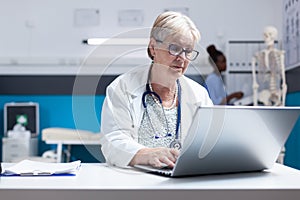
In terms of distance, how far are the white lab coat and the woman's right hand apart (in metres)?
0.03

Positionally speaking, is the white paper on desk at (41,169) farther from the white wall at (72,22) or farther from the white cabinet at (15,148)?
the white wall at (72,22)

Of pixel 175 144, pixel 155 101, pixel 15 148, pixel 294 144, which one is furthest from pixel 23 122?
pixel 175 144

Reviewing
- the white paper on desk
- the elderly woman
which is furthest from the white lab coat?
the white paper on desk

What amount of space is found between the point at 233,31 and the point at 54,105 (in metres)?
2.09

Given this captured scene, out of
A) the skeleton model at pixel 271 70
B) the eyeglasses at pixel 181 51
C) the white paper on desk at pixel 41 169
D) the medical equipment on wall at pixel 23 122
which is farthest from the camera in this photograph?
the medical equipment on wall at pixel 23 122

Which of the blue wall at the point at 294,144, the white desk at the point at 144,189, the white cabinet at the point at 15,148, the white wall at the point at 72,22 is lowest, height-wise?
the white cabinet at the point at 15,148

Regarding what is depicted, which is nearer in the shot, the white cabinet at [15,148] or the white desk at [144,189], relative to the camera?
the white desk at [144,189]

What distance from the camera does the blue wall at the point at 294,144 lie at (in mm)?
4473

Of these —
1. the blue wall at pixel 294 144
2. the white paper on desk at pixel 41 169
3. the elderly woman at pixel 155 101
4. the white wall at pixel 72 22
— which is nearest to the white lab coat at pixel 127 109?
the elderly woman at pixel 155 101

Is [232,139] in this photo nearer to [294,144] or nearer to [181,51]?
[181,51]

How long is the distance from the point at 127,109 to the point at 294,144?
3.35 metres

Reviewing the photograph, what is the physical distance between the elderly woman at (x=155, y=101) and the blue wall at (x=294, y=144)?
297 centimetres

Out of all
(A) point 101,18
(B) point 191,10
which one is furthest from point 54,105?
(B) point 191,10

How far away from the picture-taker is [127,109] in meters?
1.54
